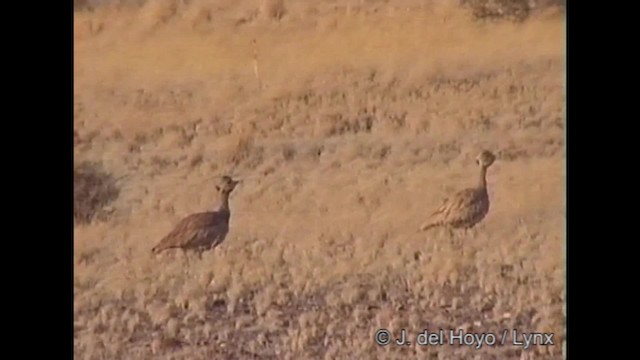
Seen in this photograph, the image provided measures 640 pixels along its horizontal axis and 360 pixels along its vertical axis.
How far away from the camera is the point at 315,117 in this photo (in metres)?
1.80

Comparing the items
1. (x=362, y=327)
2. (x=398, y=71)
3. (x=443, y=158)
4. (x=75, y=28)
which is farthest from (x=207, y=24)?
(x=362, y=327)

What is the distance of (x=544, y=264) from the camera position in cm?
178

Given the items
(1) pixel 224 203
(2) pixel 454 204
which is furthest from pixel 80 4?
(2) pixel 454 204

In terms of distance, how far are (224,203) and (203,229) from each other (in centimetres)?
6

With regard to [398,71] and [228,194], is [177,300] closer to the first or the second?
[228,194]

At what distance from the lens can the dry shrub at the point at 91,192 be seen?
1.81 meters

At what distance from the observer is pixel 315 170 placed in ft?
5.92

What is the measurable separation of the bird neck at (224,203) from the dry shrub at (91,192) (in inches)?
7.7

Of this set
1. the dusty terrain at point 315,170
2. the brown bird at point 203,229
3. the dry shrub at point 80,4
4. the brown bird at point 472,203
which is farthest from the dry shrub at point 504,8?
the dry shrub at point 80,4

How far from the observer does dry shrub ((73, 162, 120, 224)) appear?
5.93 ft

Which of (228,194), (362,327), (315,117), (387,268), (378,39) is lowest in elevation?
(362,327)
